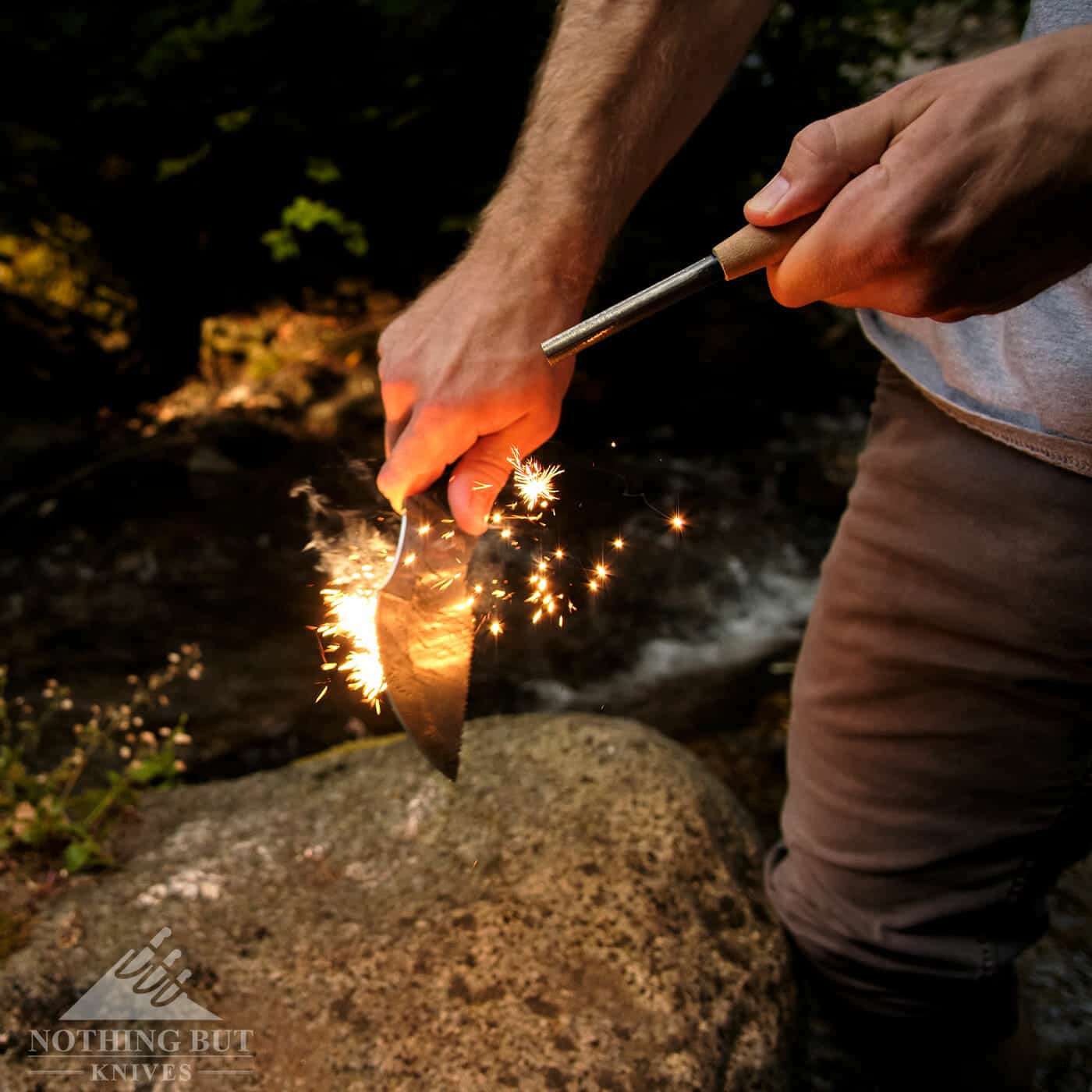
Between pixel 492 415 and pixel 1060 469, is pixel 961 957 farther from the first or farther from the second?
pixel 492 415

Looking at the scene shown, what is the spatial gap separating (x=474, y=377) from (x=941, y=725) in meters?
1.61

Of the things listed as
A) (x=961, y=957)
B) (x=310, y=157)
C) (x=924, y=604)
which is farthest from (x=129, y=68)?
(x=961, y=957)

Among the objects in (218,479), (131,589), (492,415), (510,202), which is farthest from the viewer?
(218,479)

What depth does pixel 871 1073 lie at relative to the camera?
244cm

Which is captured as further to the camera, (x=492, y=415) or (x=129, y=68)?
(x=129, y=68)

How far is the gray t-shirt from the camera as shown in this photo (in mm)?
1653

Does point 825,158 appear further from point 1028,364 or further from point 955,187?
point 1028,364

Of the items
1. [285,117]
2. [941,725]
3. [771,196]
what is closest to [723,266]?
[771,196]

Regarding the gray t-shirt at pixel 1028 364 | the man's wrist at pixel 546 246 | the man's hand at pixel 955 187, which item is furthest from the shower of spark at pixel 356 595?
the gray t-shirt at pixel 1028 364

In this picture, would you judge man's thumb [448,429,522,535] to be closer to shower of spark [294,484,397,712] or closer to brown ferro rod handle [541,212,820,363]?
shower of spark [294,484,397,712]

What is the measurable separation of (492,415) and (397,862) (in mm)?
1540
